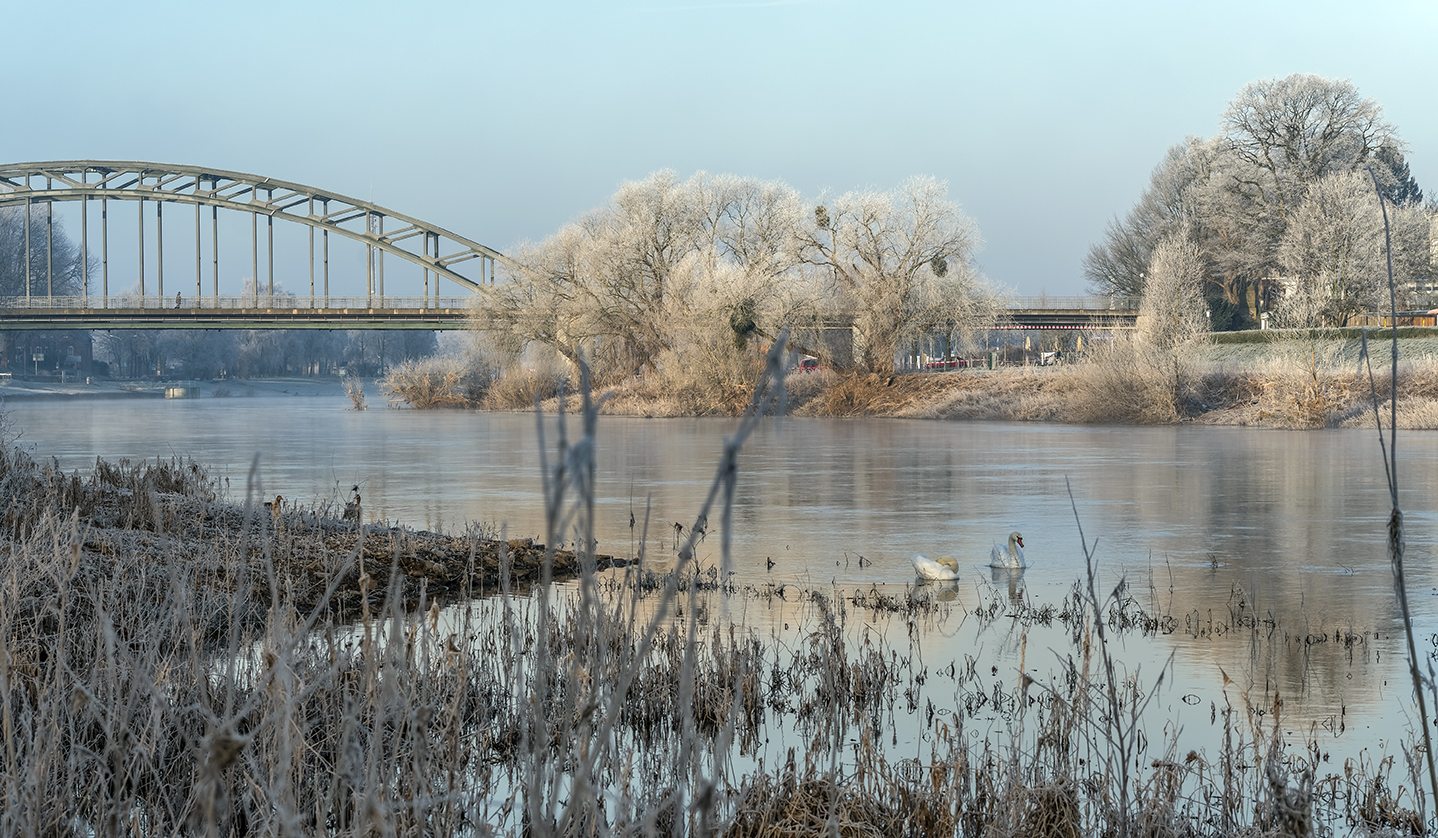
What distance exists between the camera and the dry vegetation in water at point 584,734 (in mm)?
3430

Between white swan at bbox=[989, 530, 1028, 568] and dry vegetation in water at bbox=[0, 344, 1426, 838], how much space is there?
2015 mm

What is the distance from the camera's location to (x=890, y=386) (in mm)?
49250

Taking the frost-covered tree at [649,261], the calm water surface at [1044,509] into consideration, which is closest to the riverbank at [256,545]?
the calm water surface at [1044,509]

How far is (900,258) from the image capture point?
49000mm

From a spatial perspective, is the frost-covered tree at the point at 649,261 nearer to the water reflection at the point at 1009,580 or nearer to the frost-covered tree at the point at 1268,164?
the frost-covered tree at the point at 1268,164

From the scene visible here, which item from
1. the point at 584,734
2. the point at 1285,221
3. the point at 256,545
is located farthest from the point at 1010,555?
the point at 1285,221

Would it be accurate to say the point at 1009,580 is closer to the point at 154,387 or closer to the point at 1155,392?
the point at 1155,392

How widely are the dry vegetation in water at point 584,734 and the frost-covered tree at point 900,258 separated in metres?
40.8

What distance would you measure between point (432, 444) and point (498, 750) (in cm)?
2588

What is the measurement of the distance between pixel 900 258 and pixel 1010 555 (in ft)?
129

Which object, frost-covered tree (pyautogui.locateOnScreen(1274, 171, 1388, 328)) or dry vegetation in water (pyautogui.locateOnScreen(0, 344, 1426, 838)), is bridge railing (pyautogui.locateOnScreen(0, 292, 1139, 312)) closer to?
frost-covered tree (pyautogui.locateOnScreen(1274, 171, 1388, 328))

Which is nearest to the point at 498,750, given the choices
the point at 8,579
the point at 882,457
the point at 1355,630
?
the point at 8,579

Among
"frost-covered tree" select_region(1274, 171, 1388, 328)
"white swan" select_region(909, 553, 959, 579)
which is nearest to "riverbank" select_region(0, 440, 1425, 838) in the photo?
"white swan" select_region(909, 553, 959, 579)

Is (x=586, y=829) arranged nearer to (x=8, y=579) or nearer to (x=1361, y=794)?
(x=1361, y=794)
